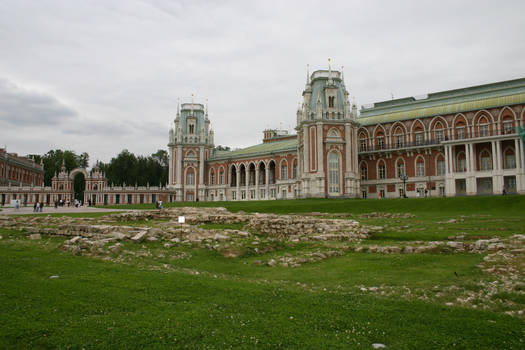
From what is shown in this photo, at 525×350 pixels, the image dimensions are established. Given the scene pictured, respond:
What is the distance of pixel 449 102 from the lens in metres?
62.8

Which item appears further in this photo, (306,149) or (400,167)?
(400,167)

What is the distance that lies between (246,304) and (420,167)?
5896cm

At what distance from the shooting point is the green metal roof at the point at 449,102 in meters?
57.6

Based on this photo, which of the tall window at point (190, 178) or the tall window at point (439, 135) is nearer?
the tall window at point (439, 135)

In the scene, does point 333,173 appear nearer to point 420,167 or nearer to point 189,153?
point 420,167

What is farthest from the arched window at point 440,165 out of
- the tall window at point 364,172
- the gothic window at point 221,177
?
the gothic window at point 221,177

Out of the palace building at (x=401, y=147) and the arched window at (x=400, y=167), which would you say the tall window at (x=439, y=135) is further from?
the arched window at (x=400, y=167)

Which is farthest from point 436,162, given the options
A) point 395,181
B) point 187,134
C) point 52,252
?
point 52,252

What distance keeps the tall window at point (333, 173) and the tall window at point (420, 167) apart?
1322cm

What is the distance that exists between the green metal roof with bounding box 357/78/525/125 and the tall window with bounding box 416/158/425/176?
7.42 metres

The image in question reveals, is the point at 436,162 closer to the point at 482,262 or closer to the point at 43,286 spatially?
the point at 482,262

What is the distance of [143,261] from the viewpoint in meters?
14.3

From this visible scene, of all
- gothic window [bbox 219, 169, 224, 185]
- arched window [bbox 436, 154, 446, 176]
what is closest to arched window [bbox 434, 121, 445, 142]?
arched window [bbox 436, 154, 446, 176]

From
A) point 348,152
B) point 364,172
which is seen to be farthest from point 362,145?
point 348,152
